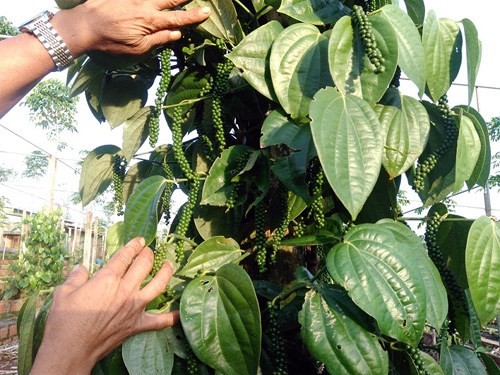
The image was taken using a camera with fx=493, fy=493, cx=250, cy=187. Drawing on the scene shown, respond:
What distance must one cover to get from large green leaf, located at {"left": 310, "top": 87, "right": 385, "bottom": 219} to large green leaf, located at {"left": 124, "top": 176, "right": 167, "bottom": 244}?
285 millimetres

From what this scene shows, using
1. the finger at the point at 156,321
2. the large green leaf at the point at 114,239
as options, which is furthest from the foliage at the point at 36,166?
the finger at the point at 156,321

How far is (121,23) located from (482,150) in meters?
0.57

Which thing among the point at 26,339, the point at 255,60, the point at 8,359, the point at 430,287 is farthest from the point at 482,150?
the point at 8,359

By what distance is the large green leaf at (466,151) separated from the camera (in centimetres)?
68

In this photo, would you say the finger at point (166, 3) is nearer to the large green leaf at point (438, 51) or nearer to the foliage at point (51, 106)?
the large green leaf at point (438, 51)

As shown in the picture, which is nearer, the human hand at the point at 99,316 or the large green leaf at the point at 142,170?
the human hand at the point at 99,316

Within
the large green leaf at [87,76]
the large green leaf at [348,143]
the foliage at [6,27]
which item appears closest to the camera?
the large green leaf at [348,143]

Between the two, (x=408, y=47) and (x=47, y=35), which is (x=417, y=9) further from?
(x=47, y=35)

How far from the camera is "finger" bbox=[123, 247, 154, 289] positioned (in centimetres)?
65

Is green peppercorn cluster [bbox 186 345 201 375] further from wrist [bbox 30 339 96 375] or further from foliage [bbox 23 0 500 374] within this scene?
wrist [bbox 30 339 96 375]

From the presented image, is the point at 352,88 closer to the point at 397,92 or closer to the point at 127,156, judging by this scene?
the point at 397,92

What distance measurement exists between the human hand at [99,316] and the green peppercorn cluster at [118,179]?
235 millimetres

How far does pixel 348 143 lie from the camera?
0.56 m

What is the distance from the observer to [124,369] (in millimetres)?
678
